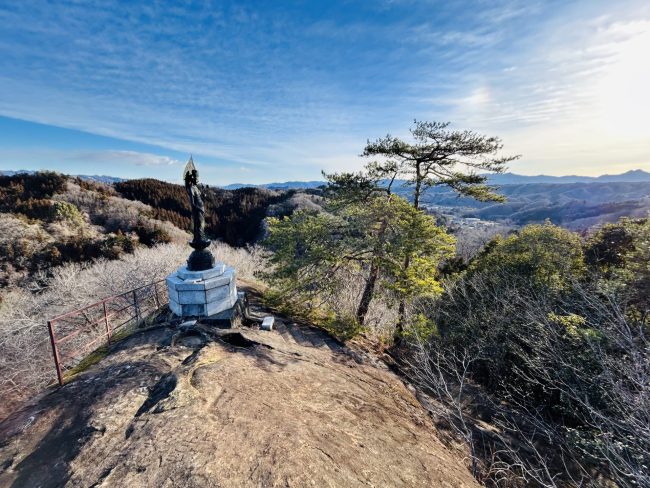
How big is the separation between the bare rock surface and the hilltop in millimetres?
15

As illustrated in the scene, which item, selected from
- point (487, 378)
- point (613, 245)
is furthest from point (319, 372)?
point (613, 245)

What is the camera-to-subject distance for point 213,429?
3.57 m

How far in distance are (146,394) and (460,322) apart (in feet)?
40.1

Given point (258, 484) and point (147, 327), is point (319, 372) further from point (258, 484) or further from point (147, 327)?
point (147, 327)

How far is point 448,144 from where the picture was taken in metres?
9.80

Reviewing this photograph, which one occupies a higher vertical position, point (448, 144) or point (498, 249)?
point (448, 144)

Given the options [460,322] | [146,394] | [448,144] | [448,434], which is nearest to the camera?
[146,394]

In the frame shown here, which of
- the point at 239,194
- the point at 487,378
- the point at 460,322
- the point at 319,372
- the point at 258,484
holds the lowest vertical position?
the point at 487,378

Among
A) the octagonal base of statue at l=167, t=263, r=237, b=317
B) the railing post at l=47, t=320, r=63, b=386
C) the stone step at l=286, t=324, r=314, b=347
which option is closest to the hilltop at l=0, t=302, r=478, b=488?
the railing post at l=47, t=320, r=63, b=386

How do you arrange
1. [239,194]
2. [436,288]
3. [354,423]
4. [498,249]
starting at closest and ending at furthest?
[354,423] < [436,288] < [498,249] < [239,194]

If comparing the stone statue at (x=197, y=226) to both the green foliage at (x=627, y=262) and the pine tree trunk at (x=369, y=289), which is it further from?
the green foliage at (x=627, y=262)

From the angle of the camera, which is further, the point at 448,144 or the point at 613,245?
the point at 613,245

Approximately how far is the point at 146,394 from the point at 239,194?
5393 centimetres

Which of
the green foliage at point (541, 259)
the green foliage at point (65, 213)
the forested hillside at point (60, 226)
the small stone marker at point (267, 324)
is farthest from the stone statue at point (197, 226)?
the green foliage at point (65, 213)
